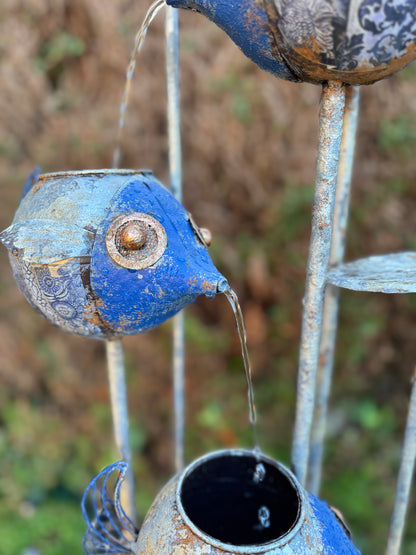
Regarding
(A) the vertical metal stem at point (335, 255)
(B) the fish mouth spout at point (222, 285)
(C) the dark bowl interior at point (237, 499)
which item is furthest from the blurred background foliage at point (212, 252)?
(B) the fish mouth spout at point (222, 285)

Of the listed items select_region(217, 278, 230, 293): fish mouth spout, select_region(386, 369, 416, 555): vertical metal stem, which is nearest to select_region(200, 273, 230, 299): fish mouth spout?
select_region(217, 278, 230, 293): fish mouth spout

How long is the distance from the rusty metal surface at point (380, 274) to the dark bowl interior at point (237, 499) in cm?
33

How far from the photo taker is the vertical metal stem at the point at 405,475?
0.76m

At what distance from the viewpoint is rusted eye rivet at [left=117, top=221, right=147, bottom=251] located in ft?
2.01

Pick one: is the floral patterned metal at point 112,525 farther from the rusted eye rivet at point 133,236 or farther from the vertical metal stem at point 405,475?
the vertical metal stem at point 405,475

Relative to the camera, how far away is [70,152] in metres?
1.86

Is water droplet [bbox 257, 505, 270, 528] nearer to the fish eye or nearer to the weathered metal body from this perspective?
the fish eye

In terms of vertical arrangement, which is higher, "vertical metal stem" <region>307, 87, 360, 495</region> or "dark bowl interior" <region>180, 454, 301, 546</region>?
"vertical metal stem" <region>307, 87, 360, 495</region>

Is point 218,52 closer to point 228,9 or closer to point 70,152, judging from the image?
point 70,152

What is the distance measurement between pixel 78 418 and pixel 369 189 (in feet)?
4.88

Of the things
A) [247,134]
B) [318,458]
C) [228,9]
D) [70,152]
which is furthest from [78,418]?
[228,9]

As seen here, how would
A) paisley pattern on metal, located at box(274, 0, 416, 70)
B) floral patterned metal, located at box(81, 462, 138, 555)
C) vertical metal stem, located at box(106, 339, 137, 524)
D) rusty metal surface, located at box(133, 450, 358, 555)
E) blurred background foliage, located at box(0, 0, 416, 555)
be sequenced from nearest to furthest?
paisley pattern on metal, located at box(274, 0, 416, 70) → rusty metal surface, located at box(133, 450, 358, 555) → floral patterned metal, located at box(81, 462, 138, 555) → vertical metal stem, located at box(106, 339, 137, 524) → blurred background foliage, located at box(0, 0, 416, 555)

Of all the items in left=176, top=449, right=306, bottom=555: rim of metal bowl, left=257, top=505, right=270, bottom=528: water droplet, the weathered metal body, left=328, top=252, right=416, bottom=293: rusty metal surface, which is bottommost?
left=257, top=505, right=270, bottom=528: water droplet

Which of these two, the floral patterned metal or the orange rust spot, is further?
the floral patterned metal
